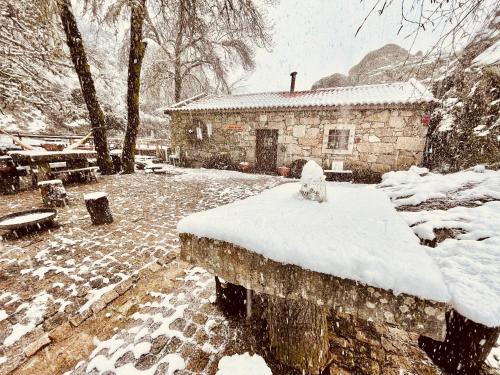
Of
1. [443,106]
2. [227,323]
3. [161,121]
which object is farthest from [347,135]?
[161,121]

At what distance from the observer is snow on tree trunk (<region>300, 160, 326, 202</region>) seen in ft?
6.93

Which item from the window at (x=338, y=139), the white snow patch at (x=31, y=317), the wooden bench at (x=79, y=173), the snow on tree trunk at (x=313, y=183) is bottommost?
the white snow patch at (x=31, y=317)

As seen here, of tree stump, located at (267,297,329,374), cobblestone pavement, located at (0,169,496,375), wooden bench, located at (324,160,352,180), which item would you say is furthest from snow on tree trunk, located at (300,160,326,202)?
wooden bench, located at (324,160,352,180)

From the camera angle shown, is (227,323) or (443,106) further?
(443,106)

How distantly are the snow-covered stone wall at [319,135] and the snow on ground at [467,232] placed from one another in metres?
5.11

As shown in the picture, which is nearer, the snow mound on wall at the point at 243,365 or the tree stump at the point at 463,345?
the tree stump at the point at 463,345

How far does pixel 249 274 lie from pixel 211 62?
15.2 metres

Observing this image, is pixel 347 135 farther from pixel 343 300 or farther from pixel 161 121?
pixel 161 121

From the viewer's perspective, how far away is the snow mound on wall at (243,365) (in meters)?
1.54

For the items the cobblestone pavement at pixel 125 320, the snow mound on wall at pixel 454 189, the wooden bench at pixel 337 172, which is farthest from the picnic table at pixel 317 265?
the wooden bench at pixel 337 172

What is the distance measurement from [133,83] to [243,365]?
368 inches

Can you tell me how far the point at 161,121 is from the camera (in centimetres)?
2402

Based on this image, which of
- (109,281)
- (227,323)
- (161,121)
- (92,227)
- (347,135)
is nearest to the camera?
(227,323)

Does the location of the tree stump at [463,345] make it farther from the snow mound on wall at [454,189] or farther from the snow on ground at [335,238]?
the snow mound on wall at [454,189]
